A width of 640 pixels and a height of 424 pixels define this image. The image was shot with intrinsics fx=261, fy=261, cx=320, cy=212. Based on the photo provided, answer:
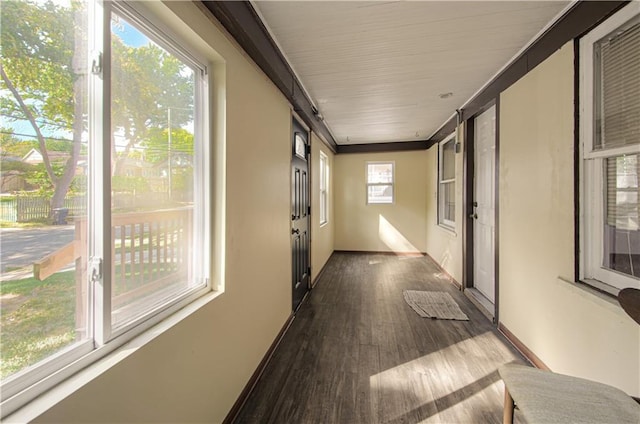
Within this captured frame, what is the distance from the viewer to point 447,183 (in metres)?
4.44

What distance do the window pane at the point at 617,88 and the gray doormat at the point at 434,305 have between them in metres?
2.00

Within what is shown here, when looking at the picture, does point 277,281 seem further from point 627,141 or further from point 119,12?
point 627,141

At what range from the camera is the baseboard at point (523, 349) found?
190cm

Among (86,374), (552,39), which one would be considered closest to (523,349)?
(552,39)

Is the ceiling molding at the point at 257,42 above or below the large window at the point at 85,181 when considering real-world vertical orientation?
above

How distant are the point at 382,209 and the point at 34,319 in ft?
18.5

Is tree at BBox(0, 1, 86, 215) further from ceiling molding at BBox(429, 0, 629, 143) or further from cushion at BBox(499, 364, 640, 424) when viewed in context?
ceiling molding at BBox(429, 0, 629, 143)

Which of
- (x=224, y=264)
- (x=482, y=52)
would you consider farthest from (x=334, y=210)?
(x=224, y=264)

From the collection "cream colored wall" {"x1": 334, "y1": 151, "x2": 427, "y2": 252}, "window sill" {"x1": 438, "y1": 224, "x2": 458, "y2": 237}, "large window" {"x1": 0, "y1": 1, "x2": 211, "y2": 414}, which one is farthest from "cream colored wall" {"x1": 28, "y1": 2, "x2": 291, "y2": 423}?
"cream colored wall" {"x1": 334, "y1": 151, "x2": 427, "y2": 252}

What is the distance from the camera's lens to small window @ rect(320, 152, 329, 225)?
473 cm

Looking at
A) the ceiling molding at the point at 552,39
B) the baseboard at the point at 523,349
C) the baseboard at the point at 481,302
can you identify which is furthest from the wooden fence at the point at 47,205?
the baseboard at the point at 481,302

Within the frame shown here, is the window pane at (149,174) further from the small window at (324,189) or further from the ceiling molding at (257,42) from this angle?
the small window at (324,189)

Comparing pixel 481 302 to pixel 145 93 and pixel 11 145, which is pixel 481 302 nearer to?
pixel 145 93

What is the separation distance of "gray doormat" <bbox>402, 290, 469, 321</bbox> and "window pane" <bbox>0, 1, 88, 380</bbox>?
290cm
